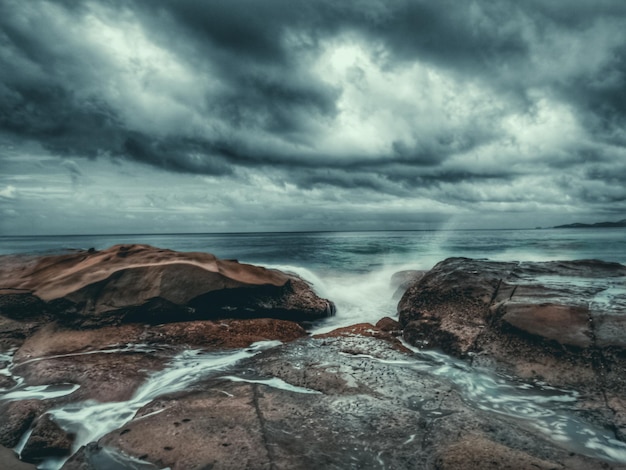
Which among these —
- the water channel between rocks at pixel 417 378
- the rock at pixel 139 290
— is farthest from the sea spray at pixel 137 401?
the rock at pixel 139 290

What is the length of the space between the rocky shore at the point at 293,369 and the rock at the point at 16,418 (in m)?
0.02

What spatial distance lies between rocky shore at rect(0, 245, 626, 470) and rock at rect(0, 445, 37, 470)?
0.01 meters

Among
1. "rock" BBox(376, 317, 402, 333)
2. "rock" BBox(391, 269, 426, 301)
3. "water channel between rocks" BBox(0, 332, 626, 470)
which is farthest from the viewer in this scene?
"rock" BBox(391, 269, 426, 301)

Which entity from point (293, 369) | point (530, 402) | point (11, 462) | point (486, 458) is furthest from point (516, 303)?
point (11, 462)

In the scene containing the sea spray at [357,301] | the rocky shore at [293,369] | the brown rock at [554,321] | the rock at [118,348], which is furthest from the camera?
the sea spray at [357,301]

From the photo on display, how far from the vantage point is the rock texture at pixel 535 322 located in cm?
425

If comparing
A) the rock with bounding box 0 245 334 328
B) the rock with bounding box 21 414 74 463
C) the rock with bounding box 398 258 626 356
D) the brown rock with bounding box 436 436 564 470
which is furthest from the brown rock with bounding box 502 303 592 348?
the rock with bounding box 21 414 74 463

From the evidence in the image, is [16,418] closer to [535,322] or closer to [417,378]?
[417,378]

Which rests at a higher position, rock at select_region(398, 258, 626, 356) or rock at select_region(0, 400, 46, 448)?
rock at select_region(398, 258, 626, 356)

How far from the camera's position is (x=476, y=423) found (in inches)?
135

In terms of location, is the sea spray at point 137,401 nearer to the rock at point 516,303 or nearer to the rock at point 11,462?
the rock at point 11,462

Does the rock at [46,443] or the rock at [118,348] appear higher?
the rock at [118,348]

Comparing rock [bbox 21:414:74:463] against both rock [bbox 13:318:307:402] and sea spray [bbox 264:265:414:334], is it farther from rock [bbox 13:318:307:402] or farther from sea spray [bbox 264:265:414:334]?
sea spray [bbox 264:265:414:334]

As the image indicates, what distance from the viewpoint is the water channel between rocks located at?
342 centimetres
